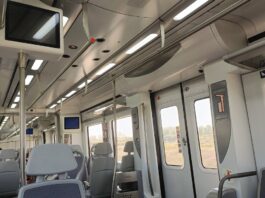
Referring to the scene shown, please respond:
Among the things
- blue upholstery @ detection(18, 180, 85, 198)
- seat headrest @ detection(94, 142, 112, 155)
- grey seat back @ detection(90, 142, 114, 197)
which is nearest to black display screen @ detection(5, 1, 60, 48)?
blue upholstery @ detection(18, 180, 85, 198)

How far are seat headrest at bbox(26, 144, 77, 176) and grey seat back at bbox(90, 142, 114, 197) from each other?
2051 millimetres

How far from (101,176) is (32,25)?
2.78 meters

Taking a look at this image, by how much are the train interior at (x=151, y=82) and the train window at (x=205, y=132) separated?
15 millimetres

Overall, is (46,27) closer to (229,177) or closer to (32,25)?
(32,25)

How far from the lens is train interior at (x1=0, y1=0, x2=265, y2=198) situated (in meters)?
2.10

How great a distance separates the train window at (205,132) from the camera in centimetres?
387

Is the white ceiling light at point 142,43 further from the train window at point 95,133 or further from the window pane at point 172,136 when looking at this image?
the train window at point 95,133

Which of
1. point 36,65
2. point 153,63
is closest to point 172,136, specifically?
point 153,63

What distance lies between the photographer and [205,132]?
396 centimetres

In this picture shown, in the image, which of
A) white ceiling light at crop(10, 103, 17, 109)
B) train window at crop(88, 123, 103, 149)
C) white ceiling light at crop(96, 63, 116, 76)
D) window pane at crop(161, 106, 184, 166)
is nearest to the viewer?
white ceiling light at crop(96, 63, 116, 76)

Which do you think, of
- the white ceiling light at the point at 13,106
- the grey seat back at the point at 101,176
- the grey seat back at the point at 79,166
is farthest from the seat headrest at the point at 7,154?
the grey seat back at the point at 101,176

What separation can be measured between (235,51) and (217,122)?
87 cm

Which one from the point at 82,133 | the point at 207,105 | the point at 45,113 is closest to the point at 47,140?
the point at 82,133

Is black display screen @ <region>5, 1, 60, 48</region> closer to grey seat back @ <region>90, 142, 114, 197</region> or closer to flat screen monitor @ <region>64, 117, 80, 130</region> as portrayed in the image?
grey seat back @ <region>90, 142, 114, 197</region>
